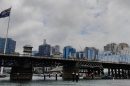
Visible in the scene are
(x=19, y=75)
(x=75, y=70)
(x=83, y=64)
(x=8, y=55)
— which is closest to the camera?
(x=8, y=55)

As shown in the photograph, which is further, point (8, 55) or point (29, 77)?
point (29, 77)

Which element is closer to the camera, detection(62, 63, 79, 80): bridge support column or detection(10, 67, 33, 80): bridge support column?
detection(10, 67, 33, 80): bridge support column

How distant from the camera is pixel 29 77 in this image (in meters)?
156

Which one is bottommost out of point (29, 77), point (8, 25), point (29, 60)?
point (29, 77)

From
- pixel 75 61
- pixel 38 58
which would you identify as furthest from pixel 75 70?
pixel 38 58

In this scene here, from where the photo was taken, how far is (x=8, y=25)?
493 feet

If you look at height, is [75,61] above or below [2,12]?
below

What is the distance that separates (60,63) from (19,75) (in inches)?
1399

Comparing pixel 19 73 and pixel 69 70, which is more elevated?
pixel 69 70

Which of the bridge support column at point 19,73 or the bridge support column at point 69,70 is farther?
the bridge support column at point 69,70

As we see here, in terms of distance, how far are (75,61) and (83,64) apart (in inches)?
496

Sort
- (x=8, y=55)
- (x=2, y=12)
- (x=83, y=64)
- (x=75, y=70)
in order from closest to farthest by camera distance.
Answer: (x=2, y=12) < (x=8, y=55) < (x=75, y=70) < (x=83, y=64)

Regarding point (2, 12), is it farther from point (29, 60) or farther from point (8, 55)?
point (29, 60)

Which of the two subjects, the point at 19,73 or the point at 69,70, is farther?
the point at 69,70
